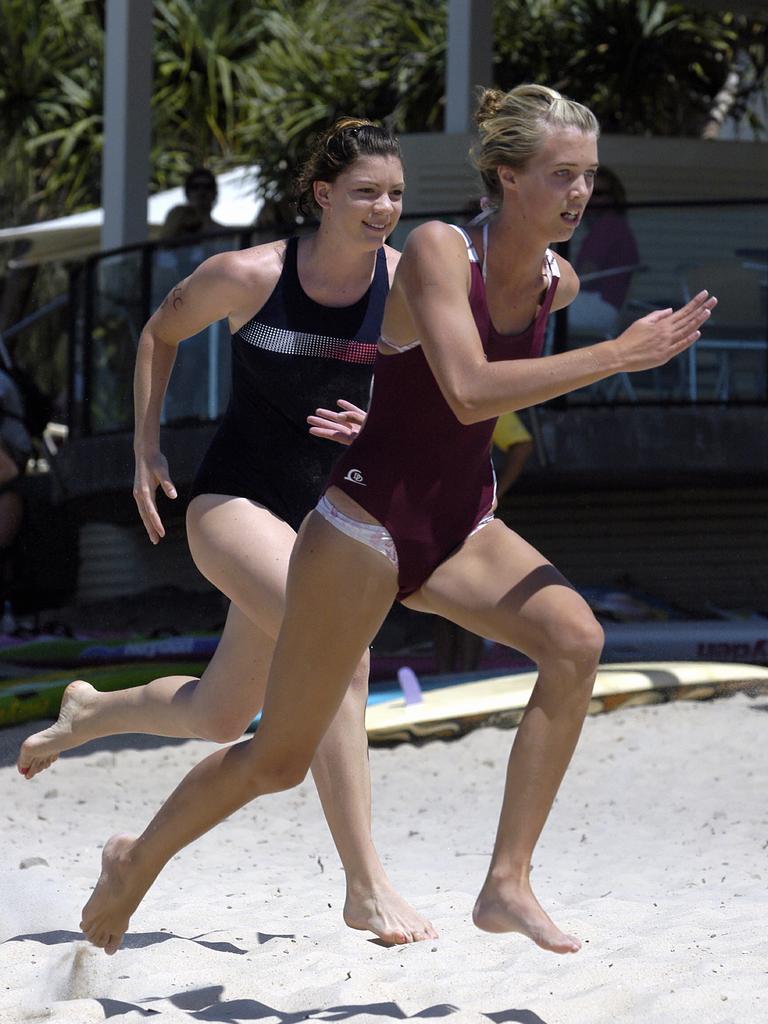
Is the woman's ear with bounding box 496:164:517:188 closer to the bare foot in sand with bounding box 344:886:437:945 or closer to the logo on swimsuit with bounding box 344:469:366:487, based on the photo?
the logo on swimsuit with bounding box 344:469:366:487

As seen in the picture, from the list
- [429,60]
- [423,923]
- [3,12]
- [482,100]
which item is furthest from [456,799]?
[3,12]

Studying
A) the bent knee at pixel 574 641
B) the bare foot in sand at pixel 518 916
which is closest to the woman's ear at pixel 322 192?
the bent knee at pixel 574 641

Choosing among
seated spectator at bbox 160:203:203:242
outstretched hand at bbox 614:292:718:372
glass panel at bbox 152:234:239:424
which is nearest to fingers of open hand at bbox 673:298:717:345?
outstretched hand at bbox 614:292:718:372

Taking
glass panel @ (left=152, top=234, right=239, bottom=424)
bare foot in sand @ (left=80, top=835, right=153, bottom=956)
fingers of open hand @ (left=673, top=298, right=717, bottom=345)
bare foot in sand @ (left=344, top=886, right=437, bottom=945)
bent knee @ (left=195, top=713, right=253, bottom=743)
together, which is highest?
fingers of open hand @ (left=673, top=298, right=717, bottom=345)

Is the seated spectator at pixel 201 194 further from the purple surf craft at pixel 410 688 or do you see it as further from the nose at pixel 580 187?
the nose at pixel 580 187

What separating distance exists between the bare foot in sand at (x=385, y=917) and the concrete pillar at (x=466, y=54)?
908 cm

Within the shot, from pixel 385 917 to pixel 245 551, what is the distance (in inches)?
36.3

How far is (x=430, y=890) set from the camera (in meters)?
5.03

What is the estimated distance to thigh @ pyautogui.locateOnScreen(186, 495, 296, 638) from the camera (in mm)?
3658

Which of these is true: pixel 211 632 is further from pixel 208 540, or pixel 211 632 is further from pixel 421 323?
pixel 421 323

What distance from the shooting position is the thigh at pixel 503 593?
306 centimetres

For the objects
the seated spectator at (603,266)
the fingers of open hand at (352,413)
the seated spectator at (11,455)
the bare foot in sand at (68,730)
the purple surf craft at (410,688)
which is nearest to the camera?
the fingers of open hand at (352,413)

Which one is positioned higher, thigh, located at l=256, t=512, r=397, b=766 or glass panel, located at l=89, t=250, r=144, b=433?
thigh, located at l=256, t=512, r=397, b=766

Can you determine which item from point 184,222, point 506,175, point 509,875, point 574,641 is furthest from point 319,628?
point 184,222
